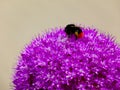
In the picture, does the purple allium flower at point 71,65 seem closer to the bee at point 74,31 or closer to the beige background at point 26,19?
the bee at point 74,31

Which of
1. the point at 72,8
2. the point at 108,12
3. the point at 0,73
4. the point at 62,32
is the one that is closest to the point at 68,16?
A: the point at 72,8

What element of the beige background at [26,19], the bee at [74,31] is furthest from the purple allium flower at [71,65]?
the beige background at [26,19]

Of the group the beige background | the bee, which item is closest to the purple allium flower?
the bee

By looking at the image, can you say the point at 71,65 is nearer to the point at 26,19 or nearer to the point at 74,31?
the point at 74,31

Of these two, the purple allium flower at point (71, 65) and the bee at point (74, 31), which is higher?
the bee at point (74, 31)

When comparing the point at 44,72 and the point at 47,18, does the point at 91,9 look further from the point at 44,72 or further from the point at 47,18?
the point at 44,72

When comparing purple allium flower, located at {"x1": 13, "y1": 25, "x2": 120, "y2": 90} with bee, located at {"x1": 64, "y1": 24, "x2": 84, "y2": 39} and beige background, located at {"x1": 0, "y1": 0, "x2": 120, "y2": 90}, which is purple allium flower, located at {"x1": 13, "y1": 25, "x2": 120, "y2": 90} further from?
beige background, located at {"x1": 0, "y1": 0, "x2": 120, "y2": 90}
